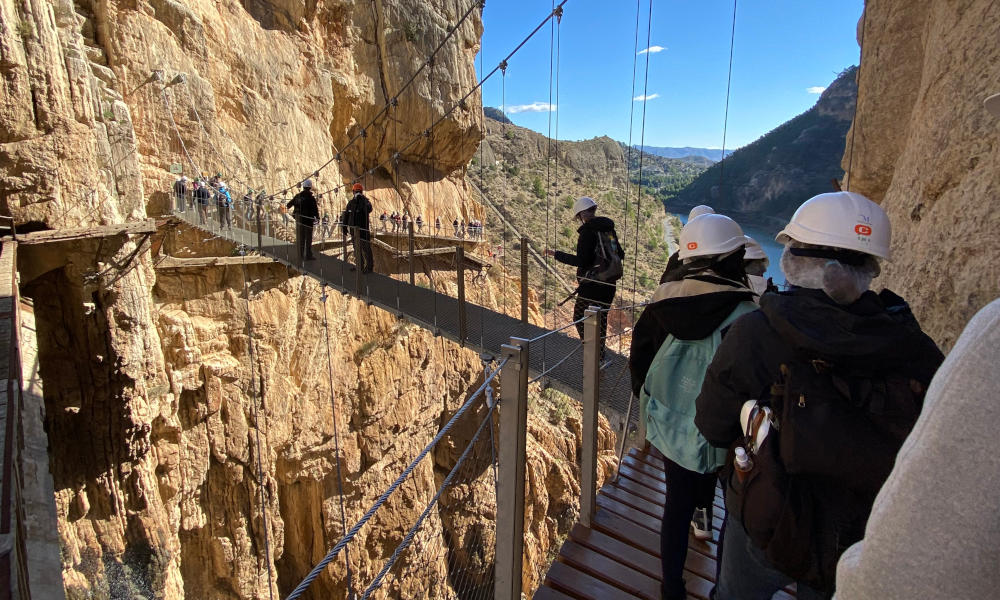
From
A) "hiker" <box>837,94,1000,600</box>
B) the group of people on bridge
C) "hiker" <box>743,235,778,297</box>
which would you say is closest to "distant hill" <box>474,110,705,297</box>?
"hiker" <box>743,235,778,297</box>

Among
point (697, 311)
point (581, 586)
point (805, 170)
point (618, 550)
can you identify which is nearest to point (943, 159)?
point (697, 311)

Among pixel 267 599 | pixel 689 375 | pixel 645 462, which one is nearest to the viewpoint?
pixel 689 375

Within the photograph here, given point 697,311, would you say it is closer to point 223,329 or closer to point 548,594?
point 548,594

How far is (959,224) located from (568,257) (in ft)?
5.48

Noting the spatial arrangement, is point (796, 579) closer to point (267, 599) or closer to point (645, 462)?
point (645, 462)

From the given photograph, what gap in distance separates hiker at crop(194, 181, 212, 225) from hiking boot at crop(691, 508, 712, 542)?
6.13 m

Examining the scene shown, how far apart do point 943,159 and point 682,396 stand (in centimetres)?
146

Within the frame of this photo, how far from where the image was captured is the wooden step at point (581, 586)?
1.44m

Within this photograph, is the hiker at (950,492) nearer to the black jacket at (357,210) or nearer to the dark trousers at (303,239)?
the black jacket at (357,210)

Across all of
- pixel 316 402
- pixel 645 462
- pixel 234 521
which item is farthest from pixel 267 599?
pixel 645 462

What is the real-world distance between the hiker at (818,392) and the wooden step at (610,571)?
60 centimetres

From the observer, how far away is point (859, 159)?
275 cm

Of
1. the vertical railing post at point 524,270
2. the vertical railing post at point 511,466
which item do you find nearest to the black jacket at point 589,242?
the vertical railing post at point 524,270

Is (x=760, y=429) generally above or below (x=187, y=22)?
below
